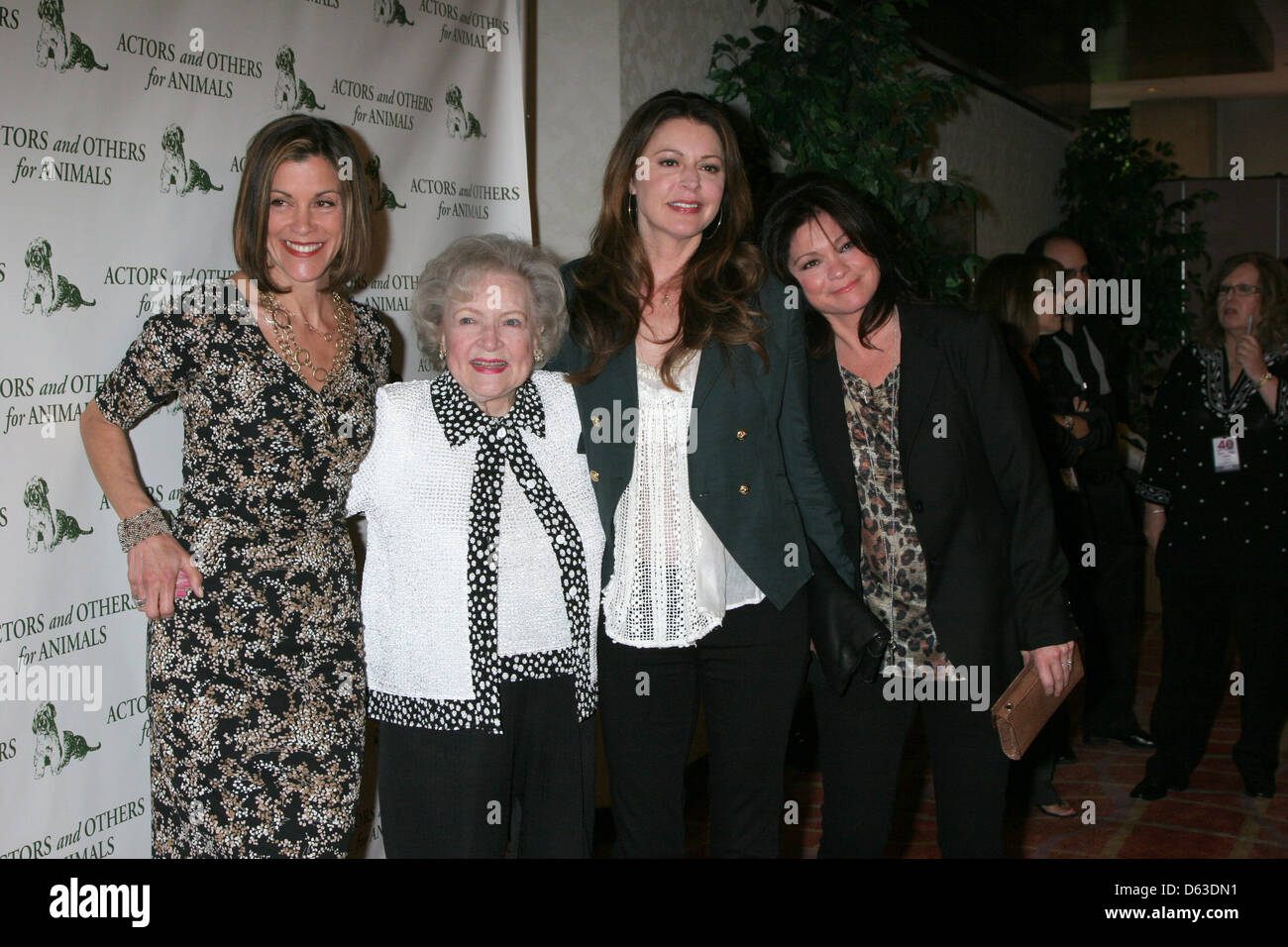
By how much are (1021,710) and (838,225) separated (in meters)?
1.03

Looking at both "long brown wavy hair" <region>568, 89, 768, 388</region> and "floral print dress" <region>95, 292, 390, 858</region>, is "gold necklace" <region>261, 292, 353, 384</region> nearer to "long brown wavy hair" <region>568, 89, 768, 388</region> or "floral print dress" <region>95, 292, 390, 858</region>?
"floral print dress" <region>95, 292, 390, 858</region>

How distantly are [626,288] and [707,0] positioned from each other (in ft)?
9.17

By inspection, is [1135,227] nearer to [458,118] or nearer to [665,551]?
[458,118]

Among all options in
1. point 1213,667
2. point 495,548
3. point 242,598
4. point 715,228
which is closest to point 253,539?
point 242,598

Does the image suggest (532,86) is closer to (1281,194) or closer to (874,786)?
(874,786)

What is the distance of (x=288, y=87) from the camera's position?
291cm

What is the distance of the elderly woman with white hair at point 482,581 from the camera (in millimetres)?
2199

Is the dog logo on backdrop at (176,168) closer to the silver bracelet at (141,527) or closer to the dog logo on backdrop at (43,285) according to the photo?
the dog logo on backdrop at (43,285)

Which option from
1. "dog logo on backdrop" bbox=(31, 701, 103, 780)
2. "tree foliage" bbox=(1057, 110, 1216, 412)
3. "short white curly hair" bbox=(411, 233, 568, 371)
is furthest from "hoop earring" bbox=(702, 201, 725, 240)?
"tree foliage" bbox=(1057, 110, 1216, 412)

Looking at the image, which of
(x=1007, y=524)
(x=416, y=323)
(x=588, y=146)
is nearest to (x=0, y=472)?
(x=416, y=323)

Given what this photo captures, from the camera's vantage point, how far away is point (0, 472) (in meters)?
2.34

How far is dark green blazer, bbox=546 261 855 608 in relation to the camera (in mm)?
2303

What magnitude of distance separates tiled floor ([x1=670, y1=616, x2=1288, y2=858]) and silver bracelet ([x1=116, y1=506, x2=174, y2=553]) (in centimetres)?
210

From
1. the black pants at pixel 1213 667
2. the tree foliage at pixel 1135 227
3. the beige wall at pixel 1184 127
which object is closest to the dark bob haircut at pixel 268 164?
the black pants at pixel 1213 667
